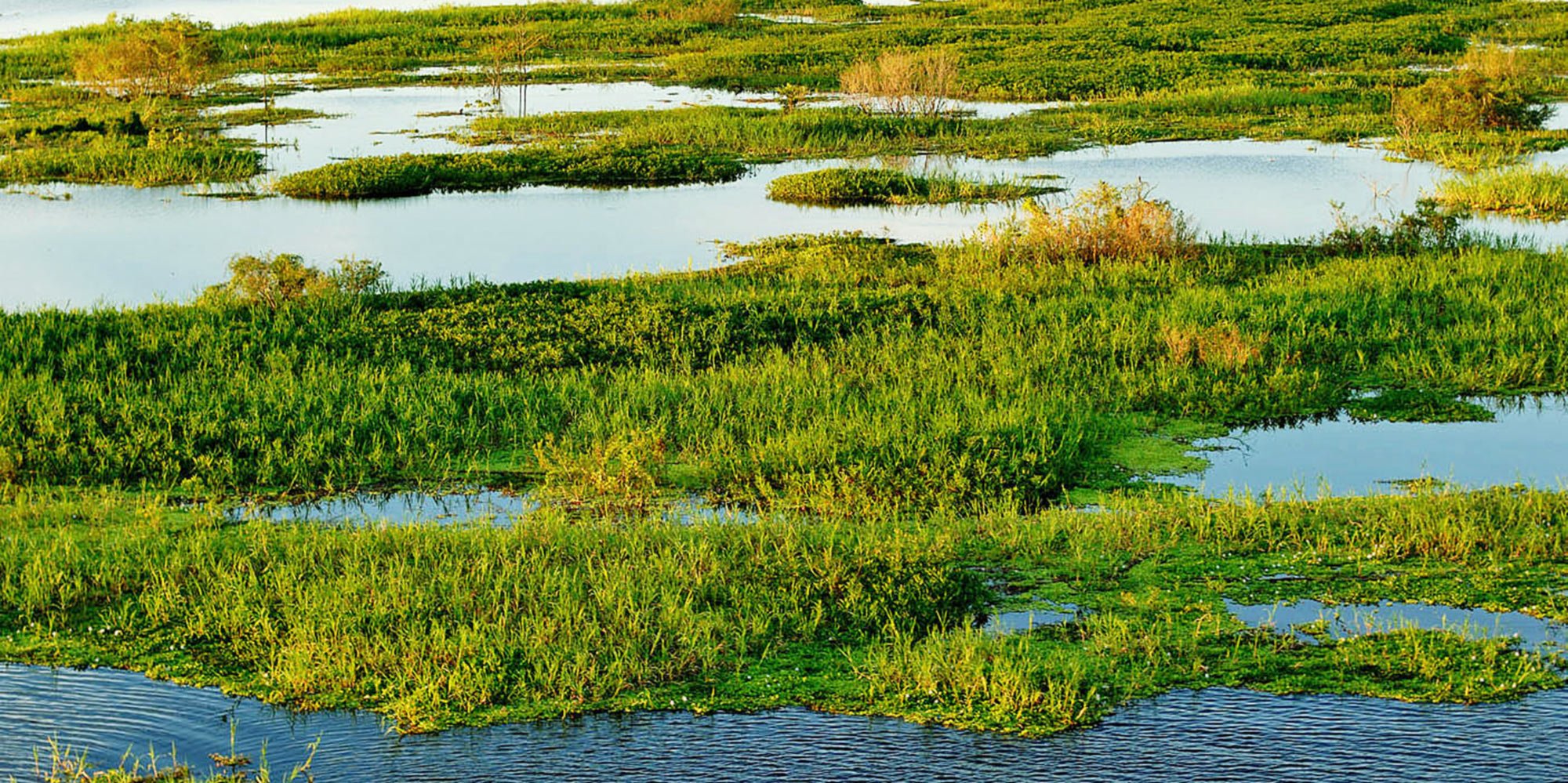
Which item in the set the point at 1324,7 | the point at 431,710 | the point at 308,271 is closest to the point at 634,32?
the point at 1324,7

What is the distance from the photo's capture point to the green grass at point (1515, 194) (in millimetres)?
16969

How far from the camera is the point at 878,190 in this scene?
19047 millimetres

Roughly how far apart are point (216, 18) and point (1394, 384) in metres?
46.4

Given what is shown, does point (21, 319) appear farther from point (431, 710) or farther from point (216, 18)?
point (216, 18)

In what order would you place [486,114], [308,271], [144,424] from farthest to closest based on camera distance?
[486,114] → [308,271] → [144,424]

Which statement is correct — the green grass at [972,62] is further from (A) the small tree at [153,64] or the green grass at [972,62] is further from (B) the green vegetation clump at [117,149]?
(A) the small tree at [153,64]

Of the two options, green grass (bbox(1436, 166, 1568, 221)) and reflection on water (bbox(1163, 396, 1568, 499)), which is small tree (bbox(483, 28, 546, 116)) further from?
reflection on water (bbox(1163, 396, 1568, 499))

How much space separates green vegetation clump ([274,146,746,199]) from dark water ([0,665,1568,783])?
14.8 m

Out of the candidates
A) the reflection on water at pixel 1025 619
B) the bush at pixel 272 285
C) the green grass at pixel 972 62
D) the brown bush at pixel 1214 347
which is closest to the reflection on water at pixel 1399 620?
the reflection on water at pixel 1025 619

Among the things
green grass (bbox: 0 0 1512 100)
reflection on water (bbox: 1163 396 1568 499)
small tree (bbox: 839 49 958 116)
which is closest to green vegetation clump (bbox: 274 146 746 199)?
small tree (bbox: 839 49 958 116)

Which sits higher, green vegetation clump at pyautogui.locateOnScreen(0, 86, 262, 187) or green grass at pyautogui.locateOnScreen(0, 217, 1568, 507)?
green vegetation clump at pyautogui.locateOnScreen(0, 86, 262, 187)

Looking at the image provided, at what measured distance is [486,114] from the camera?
27344mm

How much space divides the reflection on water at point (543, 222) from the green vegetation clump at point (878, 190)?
0.36 meters

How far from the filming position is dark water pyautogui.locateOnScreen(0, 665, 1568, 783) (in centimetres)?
525
